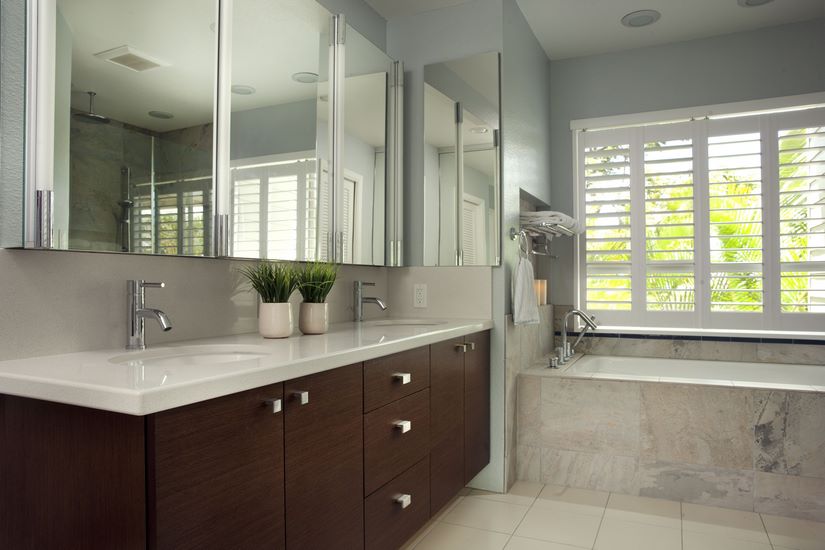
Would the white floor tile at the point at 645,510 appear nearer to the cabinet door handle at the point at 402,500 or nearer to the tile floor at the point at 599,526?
the tile floor at the point at 599,526

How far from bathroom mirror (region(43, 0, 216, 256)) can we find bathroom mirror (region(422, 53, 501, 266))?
135cm

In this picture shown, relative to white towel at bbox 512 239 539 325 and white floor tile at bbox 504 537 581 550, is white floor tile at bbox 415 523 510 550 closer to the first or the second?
white floor tile at bbox 504 537 581 550

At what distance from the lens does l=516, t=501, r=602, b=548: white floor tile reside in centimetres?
235

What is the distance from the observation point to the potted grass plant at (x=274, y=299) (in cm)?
191

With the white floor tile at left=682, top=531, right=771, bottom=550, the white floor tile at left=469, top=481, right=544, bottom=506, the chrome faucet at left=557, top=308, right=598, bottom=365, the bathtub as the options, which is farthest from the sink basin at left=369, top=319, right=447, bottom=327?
the white floor tile at left=682, top=531, right=771, bottom=550

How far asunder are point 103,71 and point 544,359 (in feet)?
9.18

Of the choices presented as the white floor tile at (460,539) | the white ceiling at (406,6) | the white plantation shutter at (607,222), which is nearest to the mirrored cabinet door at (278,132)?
the white ceiling at (406,6)

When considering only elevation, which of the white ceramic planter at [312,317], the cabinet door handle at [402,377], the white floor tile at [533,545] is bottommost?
the white floor tile at [533,545]

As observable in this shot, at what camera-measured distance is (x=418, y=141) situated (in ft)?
9.77

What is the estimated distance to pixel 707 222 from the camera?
3.49 m

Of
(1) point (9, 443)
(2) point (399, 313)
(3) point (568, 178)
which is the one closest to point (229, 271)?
(1) point (9, 443)

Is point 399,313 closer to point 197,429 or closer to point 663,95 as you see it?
point 197,429

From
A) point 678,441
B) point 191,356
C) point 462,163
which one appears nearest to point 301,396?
point 191,356

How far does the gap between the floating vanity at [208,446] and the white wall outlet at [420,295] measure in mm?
1071
